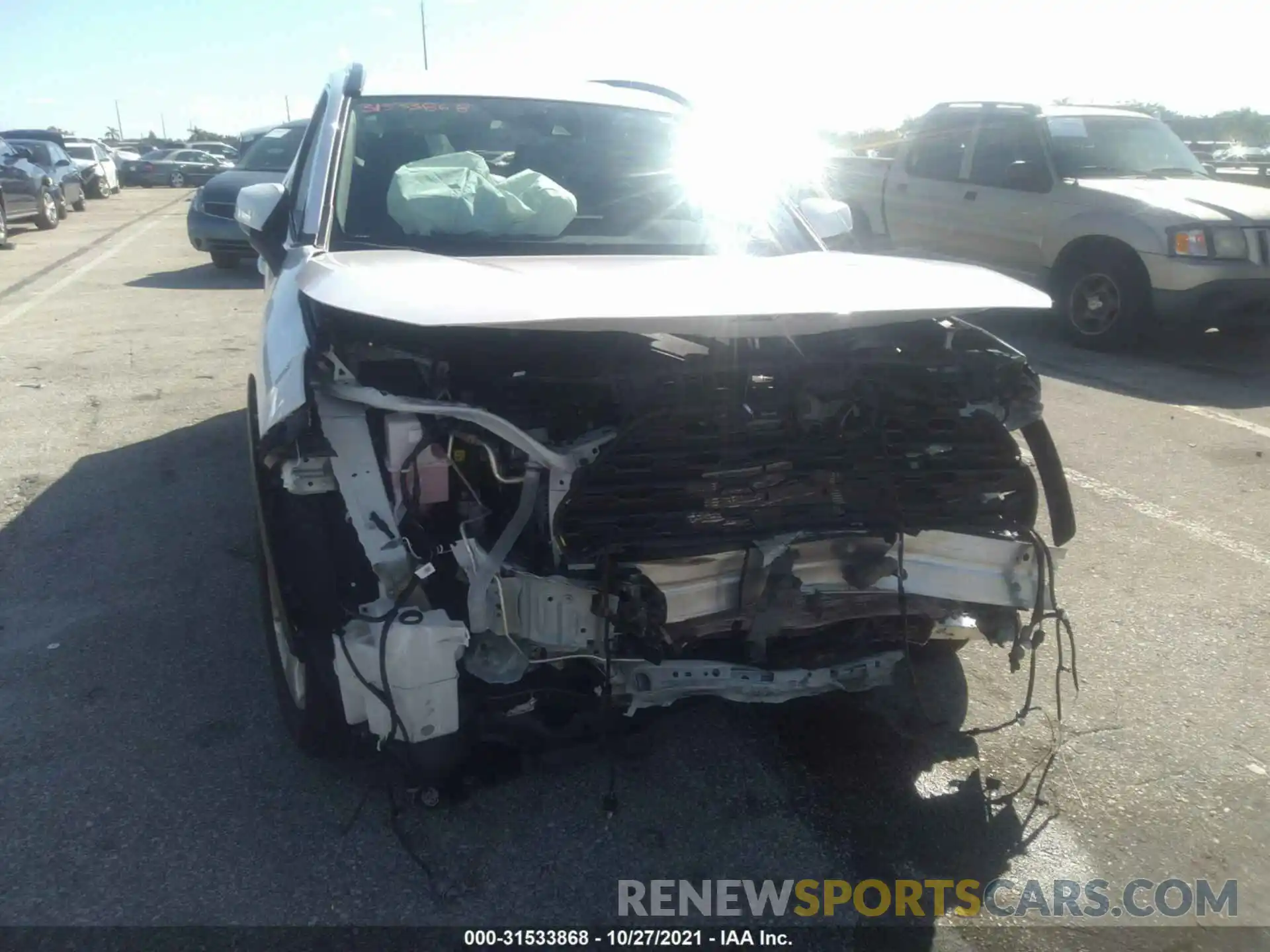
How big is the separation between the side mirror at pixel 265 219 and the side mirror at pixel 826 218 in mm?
2035

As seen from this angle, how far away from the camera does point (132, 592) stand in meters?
3.95

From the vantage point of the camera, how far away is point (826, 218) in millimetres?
4129

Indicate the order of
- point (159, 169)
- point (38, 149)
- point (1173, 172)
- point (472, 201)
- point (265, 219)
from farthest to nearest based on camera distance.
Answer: point (159, 169), point (38, 149), point (1173, 172), point (265, 219), point (472, 201)

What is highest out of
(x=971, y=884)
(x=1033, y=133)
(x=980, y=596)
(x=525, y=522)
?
(x=1033, y=133)

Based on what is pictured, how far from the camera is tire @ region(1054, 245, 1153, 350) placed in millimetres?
8250

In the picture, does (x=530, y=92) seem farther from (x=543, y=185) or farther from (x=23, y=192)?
(x=23, y=192)

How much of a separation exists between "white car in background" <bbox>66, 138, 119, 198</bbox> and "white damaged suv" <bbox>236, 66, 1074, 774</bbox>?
24.8 m

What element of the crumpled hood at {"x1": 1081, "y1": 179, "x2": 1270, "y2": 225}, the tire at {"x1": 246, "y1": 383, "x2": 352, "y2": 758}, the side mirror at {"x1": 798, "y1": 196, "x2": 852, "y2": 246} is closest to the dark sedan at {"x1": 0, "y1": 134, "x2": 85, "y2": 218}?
the crumpled hood at {"x1": 1081, "y1": 179, "x2": 1270, "y2": 225}

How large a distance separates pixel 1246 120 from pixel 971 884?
3333 centimetres

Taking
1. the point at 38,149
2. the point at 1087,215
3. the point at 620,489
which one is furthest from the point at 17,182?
the point at 620,489

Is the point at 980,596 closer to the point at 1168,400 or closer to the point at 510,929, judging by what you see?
the point at 510,929

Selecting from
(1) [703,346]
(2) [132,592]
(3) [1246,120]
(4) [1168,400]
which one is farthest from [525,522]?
(3) [1246,120]

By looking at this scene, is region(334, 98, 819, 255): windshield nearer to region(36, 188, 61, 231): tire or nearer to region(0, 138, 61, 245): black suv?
region(0, 138, 61, 245): black suv

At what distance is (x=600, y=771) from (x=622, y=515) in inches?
35.7
